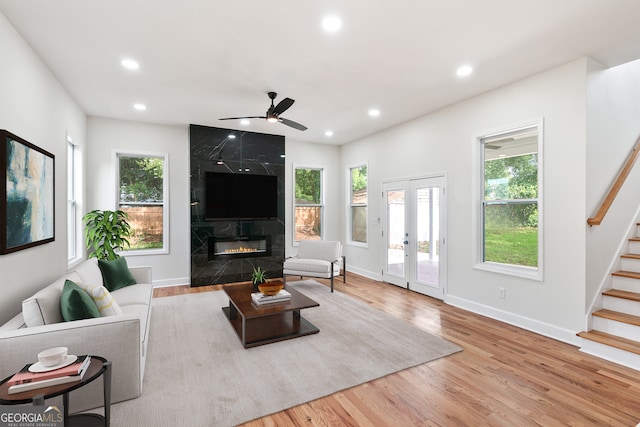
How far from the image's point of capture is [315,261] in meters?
5.57

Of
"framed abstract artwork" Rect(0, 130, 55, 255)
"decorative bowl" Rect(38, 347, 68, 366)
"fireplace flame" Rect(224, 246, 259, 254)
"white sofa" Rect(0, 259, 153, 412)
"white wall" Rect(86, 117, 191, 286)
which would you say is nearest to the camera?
"decorative bowl" Rect(38, 347, 68, 366)

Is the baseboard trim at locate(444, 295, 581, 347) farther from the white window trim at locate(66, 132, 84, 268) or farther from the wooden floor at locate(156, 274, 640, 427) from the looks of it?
the white window trim at locate(66, 132, 84, 268)

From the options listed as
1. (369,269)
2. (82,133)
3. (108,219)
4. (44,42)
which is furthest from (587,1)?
(82,133)

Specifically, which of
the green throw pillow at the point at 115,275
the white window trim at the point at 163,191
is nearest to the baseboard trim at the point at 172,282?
the white window trim at the point at 163,191

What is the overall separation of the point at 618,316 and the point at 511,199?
157 centimetres

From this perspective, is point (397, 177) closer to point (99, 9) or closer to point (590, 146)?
point (590, 146)

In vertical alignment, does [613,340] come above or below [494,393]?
above

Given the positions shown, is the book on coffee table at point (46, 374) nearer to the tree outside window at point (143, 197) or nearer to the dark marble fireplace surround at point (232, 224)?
the dark marble fireplace surround at point (232, 224)

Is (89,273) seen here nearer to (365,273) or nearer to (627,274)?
(365,273)

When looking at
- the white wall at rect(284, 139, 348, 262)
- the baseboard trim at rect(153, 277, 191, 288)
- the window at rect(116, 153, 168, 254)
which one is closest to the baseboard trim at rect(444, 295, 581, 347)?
the white wall at rect(284, 139, 348, 262)

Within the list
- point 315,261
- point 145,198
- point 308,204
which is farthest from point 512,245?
point 145,198

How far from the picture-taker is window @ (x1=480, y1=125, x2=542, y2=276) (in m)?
3.71

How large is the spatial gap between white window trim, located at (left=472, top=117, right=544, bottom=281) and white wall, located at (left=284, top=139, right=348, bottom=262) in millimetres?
3563

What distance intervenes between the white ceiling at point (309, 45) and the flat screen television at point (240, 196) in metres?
1.70
